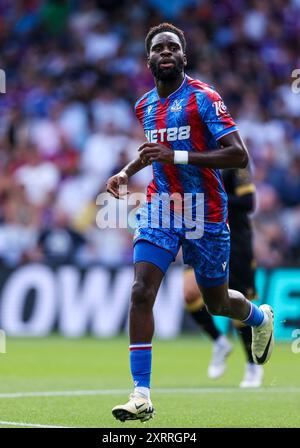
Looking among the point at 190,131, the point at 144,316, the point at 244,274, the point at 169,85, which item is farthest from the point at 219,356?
the point at 169,85

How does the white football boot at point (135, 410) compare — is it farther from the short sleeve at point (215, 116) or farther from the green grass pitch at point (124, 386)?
the short sleeve at point (215, 116)

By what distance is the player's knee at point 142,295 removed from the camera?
7.43m

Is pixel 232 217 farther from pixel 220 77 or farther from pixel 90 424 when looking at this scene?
pixel 220 77

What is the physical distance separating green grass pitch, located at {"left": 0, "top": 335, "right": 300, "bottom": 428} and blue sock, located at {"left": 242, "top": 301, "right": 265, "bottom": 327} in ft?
2.15

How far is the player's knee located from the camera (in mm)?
7434

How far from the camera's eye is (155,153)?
7.32 meters

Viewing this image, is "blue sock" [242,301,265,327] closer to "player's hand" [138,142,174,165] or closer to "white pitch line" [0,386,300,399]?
"white pitch line" [0,386,300,399]

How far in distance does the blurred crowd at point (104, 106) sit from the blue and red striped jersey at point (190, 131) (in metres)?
8.02

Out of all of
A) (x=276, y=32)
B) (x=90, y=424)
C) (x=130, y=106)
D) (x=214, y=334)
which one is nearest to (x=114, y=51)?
(x=130, y=106)

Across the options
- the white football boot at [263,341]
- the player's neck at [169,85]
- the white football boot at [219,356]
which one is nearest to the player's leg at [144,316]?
the player's neck at [169,85]

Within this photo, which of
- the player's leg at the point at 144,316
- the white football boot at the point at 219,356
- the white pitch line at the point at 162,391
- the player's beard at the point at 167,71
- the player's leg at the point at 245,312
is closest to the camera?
the player's leg at the point at 144,316

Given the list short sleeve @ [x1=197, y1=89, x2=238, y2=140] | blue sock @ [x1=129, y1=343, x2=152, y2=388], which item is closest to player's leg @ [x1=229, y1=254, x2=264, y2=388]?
short sleeve @ [x1=197, y1=89, x2=238, y2=140]

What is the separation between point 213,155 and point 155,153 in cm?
41

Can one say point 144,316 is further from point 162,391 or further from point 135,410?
point 162,391
